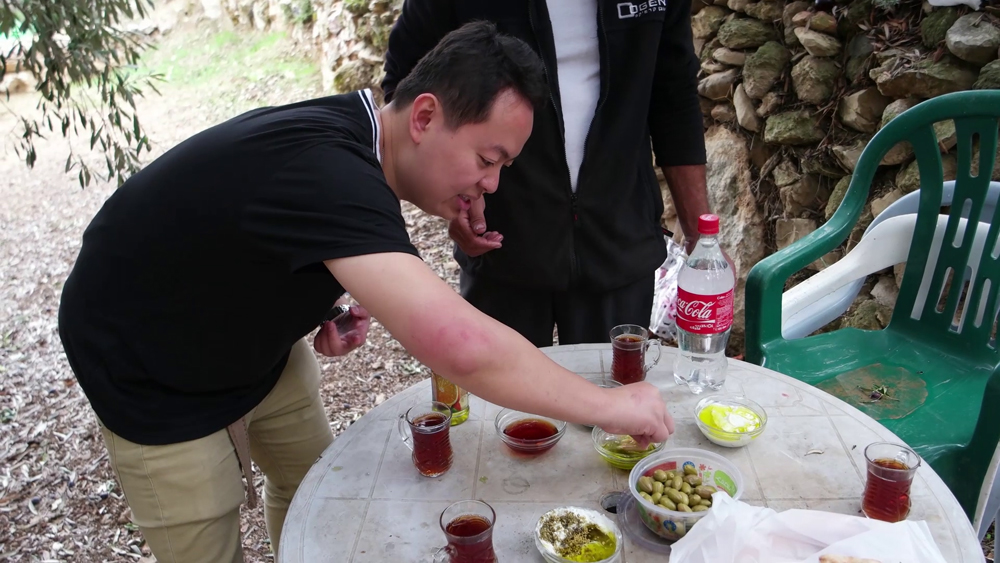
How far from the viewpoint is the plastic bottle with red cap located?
1628 millimetres

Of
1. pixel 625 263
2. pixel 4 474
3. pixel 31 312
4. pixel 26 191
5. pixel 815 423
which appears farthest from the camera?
pixel 26 191

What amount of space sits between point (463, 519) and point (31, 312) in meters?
4.84

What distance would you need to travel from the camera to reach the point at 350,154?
1.24 m

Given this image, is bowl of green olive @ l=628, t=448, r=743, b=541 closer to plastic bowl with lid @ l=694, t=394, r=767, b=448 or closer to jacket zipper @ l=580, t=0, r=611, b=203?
plastic bowl with lid @ l=694, t=394, r=767, b=448

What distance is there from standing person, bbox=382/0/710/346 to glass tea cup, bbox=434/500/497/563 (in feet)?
2.87

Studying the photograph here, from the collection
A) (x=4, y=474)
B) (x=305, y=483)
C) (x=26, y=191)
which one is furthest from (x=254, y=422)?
(x=26, y=191)

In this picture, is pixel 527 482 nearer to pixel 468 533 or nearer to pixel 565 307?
pixel 468 533

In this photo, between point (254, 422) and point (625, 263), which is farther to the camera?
point (625, 263)

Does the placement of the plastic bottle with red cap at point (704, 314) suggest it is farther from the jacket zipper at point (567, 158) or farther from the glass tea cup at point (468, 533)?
the glass tea cup at point (468, 533)

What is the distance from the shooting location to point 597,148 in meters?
2.12

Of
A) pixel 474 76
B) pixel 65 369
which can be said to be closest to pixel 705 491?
pixel 474 76

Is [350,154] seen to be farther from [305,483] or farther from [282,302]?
[305,483]

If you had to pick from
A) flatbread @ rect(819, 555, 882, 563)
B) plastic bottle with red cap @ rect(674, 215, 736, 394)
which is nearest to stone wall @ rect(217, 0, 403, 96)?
plastic bottle with red cap @ rect(674, 215, 736, 394)

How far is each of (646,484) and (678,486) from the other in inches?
2.3
